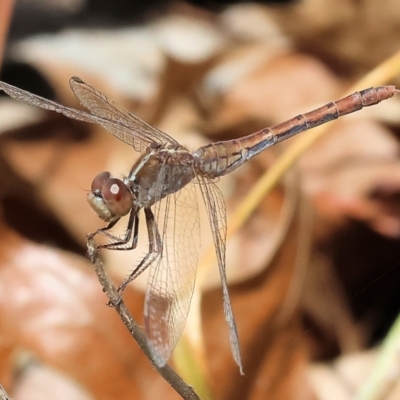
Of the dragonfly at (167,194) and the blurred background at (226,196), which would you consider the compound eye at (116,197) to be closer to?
the dragonfly at (167,194)

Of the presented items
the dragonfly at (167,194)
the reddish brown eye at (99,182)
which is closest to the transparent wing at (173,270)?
the dragonfly at (167,194)

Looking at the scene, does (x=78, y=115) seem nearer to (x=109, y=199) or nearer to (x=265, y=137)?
(x=109, y=199)

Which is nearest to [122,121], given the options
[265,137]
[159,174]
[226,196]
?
[159,174]

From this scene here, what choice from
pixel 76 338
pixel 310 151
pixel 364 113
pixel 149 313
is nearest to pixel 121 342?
pixel 76 338

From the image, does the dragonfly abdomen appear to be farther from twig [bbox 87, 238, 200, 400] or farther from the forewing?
twig [bbox 87, 238, 200, 400]

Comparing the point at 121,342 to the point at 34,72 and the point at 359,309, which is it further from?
the point at 34,72

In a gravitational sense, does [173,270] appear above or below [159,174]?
below

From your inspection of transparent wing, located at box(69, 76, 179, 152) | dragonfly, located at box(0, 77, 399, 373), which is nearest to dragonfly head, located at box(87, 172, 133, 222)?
dragonfly, located at box(0, 77, 399, 373)
